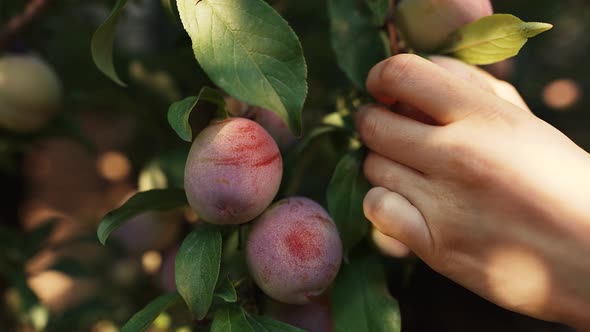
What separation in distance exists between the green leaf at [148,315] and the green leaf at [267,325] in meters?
0.09

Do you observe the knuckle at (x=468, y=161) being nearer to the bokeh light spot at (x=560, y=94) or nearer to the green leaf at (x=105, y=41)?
the green leaf at (x=105, y=41)

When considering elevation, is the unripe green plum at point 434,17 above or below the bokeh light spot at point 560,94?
above

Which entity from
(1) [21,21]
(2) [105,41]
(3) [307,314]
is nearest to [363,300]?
(3) [307,314]

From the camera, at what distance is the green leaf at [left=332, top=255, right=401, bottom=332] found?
68 centimetres

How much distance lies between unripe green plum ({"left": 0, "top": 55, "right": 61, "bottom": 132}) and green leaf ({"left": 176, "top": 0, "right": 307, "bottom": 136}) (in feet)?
1.93

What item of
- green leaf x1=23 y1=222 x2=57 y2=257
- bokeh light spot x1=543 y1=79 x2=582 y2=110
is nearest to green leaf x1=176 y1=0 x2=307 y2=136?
green leaf x1=23 y1=222 x2=57 y2=257

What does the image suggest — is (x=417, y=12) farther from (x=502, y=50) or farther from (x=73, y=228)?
(x=73, y=228)

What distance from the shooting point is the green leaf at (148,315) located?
61 centimetres

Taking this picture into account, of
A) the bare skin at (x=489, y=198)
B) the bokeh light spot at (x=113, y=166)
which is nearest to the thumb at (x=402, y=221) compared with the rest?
the bare skin at (x=489, y=198)

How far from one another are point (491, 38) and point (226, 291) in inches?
17.3

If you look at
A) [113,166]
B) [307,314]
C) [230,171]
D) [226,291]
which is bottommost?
[113,166]

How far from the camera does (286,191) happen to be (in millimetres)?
776

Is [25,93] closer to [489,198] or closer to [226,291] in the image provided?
[226,291]

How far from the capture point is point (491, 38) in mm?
690
